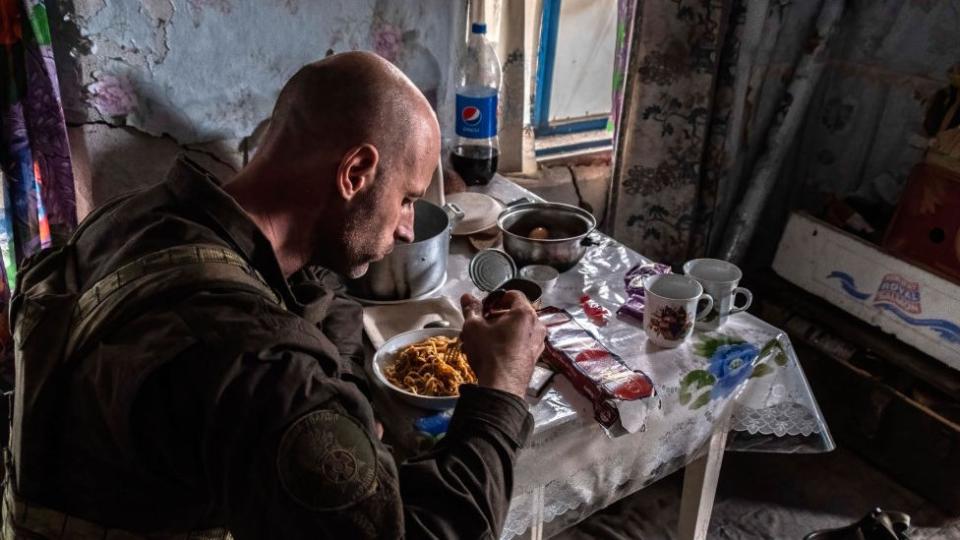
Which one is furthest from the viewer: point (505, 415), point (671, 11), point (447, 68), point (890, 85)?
point (890, 85)

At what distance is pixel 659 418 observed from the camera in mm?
1290

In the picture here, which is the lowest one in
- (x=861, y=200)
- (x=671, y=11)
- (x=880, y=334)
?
(x=880, y=334)

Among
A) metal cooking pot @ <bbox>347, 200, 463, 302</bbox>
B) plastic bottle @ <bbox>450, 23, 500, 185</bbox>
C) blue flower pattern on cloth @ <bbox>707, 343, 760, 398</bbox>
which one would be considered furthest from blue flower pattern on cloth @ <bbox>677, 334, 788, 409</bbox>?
plastic bottle @ <bbox>450, 23, 500, 185</bbox>

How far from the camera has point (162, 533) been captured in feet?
2.74

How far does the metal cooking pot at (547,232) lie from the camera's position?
5.01 ft

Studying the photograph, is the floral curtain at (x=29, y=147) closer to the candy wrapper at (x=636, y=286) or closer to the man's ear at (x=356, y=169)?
the man's ear at (x=356, y=169)

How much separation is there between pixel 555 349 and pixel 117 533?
2.35 feet

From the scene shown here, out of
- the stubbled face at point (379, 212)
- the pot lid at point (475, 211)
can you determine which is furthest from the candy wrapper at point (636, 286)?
the stubbled face at point (379, 212)

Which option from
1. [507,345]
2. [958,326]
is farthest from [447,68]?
[958,326]

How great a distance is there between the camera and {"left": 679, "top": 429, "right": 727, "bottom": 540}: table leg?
1462 mm

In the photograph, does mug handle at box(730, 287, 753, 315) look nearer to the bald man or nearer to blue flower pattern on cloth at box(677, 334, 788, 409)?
blue flower pattern on cloth at box(677, 334, 788, 409)

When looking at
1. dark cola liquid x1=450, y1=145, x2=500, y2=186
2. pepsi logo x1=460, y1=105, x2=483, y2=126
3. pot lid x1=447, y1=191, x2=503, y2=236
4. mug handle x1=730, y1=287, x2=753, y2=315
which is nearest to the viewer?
mug handle x1=730, y1=287, x2=753, y2=315

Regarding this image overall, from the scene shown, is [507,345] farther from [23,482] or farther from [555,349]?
[23,482]

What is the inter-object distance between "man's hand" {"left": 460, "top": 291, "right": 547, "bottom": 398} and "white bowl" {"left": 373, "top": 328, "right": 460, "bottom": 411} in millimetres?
102
